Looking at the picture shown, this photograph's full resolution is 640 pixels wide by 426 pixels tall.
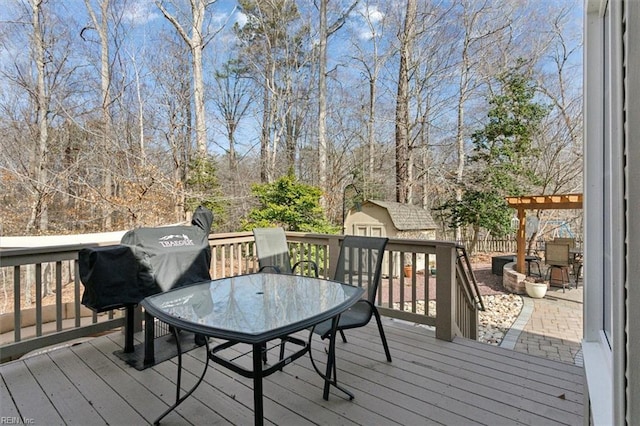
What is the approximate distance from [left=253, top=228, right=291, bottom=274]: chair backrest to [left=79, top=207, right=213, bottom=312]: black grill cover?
2.56 feet

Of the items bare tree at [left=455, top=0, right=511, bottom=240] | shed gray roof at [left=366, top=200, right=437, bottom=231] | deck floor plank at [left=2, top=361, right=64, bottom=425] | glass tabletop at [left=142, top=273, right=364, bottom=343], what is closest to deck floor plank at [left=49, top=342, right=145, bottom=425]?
deck floor plank at [left=2, top=361, right=64, bottom=425]

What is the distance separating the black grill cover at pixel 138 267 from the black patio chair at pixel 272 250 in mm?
780

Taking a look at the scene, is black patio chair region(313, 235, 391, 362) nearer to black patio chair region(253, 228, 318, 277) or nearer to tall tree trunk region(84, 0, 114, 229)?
black patio chair region(253, 228, 318, 277)

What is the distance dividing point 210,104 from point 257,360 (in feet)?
36.7

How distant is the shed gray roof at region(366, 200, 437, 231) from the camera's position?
9.66 m

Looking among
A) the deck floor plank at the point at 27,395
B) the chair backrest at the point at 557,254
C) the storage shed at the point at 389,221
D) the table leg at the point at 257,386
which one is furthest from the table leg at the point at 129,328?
the chair backrest at the point at 557,254

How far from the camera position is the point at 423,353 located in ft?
9.41

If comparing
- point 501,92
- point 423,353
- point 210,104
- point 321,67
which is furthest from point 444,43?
point 423,353

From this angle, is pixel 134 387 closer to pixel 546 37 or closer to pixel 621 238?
pixel 621 238

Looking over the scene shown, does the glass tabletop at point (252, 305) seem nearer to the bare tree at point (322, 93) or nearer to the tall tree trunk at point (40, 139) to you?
the tall tree trunk at point (40, 139)

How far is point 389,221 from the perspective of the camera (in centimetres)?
969

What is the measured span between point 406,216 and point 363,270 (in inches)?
290

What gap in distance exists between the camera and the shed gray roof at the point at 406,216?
380 inches

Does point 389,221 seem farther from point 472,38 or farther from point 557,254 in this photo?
point 472,38
